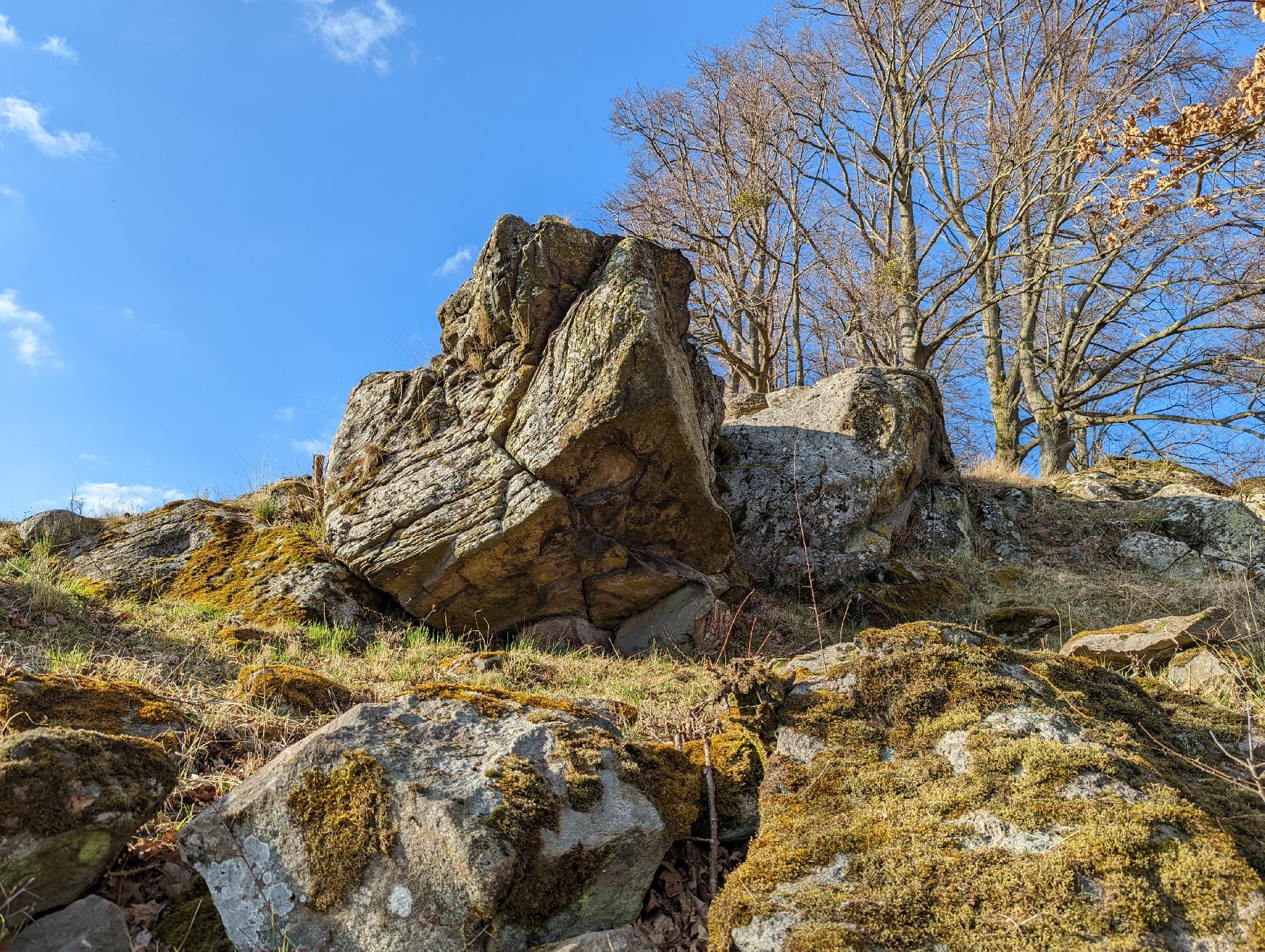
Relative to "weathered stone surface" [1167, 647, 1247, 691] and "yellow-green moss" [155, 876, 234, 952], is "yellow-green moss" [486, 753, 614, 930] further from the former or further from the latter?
"weathered stone surface" [1167, 647, 1247, 691]

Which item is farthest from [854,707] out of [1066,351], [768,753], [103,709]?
[1066,351]

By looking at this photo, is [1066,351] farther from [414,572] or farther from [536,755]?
[536,755]

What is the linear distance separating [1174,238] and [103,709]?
1564 cm

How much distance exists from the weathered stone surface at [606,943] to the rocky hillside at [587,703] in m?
0.01

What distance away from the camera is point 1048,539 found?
37.2 feet

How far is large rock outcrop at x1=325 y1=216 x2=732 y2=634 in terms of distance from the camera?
272 inches

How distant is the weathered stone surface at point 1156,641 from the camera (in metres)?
5.31

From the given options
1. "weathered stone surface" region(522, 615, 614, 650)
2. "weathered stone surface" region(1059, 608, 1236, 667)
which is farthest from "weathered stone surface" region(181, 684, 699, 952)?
"weathered stone surface" region(522, 615, 614, 650)

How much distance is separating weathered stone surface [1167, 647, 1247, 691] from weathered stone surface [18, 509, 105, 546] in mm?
11227

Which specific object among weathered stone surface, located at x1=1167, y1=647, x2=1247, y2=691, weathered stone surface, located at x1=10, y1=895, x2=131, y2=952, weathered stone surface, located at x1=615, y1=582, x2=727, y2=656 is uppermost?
weathered stone surface, located at x1=615, y1=582, x2=727, y2=656

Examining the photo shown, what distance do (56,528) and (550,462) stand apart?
6.83 m

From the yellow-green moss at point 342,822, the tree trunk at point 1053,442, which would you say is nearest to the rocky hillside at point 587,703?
the yellow-green moss at point 342,822

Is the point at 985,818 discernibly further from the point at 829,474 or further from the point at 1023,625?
the point at 829,474

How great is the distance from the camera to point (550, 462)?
6949 millimetres
